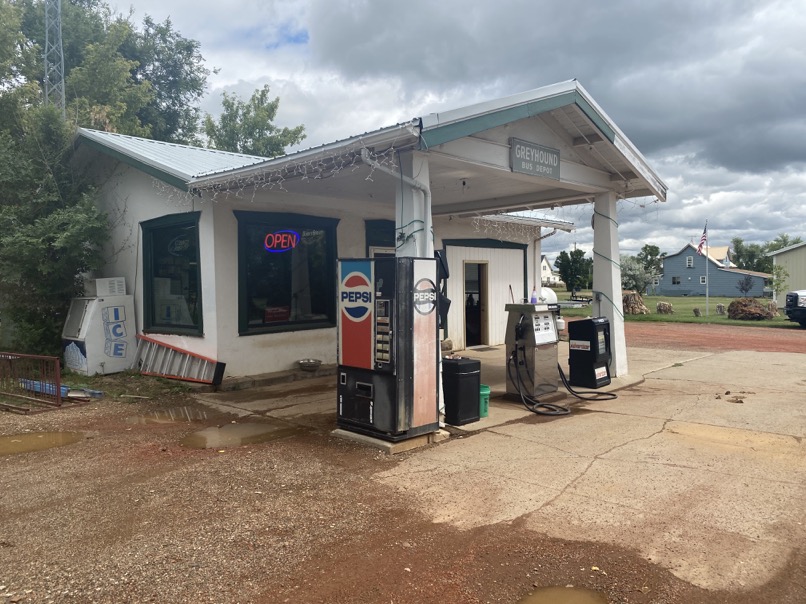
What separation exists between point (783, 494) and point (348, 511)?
11.0 ft

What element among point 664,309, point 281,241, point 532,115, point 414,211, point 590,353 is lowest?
point 590,353

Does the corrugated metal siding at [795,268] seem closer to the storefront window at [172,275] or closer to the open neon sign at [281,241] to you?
the open neon sign at [281,241]

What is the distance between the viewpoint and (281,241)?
32.1 ft

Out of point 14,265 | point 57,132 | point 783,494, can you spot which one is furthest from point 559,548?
point 57,132

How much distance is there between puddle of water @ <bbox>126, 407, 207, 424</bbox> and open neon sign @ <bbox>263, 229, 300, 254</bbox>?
303 cm

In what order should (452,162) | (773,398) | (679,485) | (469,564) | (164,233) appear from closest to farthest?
(469,564), (679,485), (452,162), (773,398), (164,233)

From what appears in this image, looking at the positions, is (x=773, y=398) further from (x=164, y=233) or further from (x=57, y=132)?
(x=57, y=132)

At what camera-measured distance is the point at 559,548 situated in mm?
3668

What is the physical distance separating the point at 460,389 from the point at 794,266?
110ft

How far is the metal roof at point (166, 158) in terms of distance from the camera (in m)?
8.81

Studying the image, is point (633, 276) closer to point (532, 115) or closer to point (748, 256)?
point (532, 115)

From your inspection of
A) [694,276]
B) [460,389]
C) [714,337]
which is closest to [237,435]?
[460,389]

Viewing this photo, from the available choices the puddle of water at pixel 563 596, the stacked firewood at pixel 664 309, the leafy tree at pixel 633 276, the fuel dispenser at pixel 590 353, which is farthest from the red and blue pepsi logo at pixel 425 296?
the leafy tree at pixel 633 276

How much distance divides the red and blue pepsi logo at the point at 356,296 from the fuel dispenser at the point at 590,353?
4.29 meters
